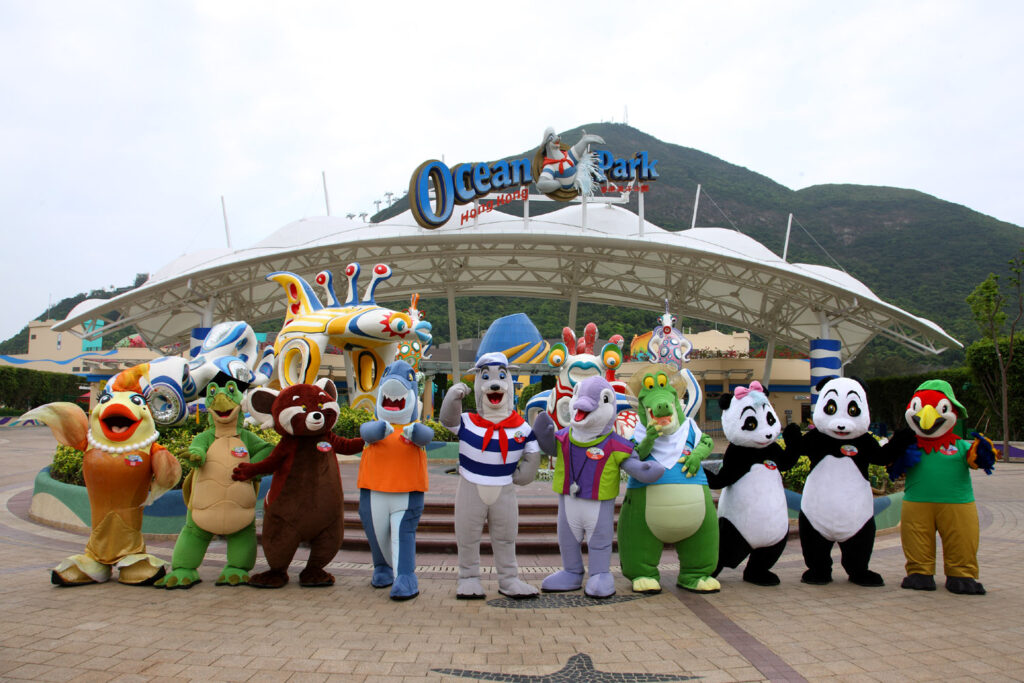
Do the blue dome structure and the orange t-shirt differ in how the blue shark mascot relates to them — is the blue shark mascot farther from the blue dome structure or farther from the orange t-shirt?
the blue dome structure

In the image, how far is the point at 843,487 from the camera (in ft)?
15.8

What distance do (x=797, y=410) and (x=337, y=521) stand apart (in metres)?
26.6

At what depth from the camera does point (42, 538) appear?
A: 21.1ft

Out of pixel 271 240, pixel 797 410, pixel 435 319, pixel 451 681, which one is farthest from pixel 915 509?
pixel 435 319

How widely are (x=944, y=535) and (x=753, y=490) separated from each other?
1386 millimetres

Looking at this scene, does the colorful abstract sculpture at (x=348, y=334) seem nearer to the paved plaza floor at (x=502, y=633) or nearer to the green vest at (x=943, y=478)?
the paved plaza floor at (x=502, y=633)

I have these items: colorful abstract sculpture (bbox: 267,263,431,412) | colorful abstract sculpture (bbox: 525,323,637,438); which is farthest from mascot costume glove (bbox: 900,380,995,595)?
colorful abstract sculpture (bbox: 267,263,431,412)

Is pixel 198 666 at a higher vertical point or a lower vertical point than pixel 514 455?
lower

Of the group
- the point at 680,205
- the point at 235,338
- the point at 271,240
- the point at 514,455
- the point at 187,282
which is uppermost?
the point at 680,205

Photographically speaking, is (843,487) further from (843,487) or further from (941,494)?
(941,494)

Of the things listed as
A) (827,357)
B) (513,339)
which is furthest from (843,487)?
(827,357)

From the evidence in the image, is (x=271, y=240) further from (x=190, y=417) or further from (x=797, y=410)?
(x=797, y=410)

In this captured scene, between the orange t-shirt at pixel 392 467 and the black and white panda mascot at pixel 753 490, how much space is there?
7.36 feet

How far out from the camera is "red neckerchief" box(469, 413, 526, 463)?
452 centimetres
